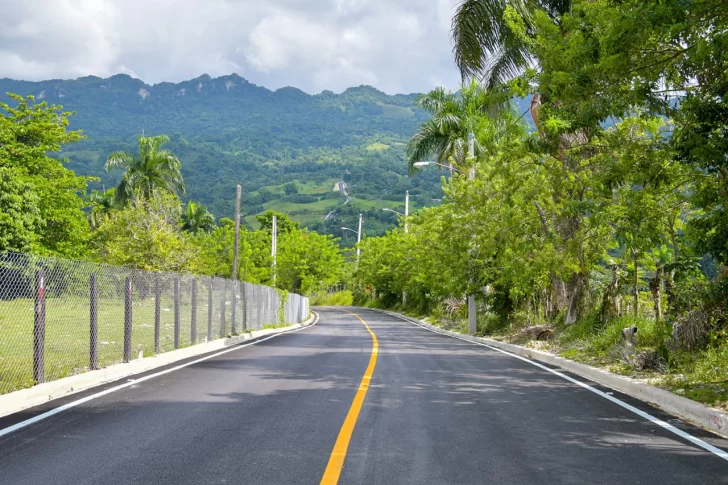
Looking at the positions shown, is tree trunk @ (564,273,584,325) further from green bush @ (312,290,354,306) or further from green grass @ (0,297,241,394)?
green bush @ (312,290,354,306)

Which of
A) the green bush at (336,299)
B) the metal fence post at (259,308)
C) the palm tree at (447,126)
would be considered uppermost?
the palm tree at (447,126)

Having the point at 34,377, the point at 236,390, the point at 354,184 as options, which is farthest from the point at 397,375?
the point at 354,184

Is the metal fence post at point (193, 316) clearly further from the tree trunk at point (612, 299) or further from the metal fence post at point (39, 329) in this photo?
the tree trunk at point (612, 299)

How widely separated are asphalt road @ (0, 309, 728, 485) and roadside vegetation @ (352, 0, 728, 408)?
2516 mm


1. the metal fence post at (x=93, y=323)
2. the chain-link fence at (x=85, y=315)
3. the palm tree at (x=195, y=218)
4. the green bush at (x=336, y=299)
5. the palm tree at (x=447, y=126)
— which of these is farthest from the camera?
the green bush at (x=336, y=299)

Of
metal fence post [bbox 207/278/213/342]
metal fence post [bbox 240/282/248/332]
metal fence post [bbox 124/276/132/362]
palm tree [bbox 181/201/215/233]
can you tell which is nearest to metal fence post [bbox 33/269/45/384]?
metal fence post [bbox 124/276/132/362]

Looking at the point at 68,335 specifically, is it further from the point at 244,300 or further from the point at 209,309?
the point at 244,300

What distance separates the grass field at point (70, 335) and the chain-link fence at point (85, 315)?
0.04 feet

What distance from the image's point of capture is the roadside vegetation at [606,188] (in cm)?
876

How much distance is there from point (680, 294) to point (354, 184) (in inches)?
5904

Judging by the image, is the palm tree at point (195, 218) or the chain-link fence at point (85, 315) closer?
the chain-link fence at point (85, 315)

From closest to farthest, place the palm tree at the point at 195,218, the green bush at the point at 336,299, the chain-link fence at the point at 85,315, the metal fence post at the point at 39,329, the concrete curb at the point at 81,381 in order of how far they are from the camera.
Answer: the concrete curb at the point at 81,381 < the chain-link fence at the point at 85,315 < the metal fence post at the point at 39,329 < the palm tree at the point at 195,218 < the green bush at the point at 336,299

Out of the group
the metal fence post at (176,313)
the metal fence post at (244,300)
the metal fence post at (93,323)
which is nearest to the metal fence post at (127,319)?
the metal fence post at (93,323)

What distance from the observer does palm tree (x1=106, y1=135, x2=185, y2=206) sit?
5716cm
